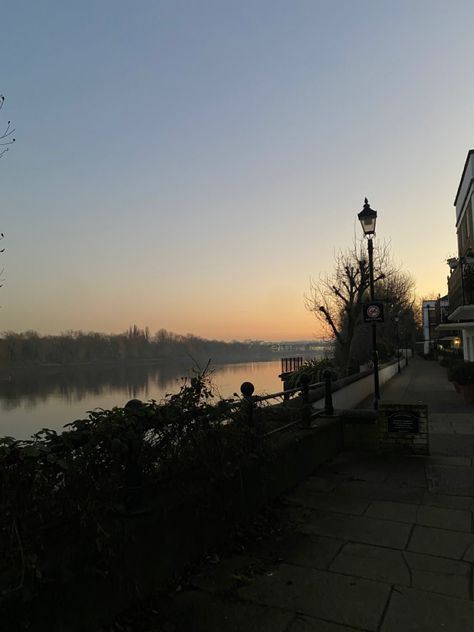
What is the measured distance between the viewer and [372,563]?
3.77 meters

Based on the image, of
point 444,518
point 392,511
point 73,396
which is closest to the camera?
point 444,518

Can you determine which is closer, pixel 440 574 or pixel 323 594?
pixel 323 594

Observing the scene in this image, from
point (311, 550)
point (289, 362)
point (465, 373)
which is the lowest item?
point (311, 550)

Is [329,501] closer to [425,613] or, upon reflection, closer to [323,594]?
[323,594]

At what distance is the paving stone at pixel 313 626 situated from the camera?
2.85m

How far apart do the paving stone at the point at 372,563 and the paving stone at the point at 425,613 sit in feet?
0.69

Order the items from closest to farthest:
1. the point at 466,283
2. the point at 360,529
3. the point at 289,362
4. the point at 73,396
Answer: the point at 360,529
the point at 466,283
the point at 73,396
the point at 289,362

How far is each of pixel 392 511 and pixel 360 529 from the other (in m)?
0.68

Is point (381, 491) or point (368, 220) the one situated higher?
point (368, 220)

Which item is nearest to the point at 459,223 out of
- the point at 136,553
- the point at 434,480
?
the point at 434,480

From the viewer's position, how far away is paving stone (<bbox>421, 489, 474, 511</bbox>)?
16.8 feet

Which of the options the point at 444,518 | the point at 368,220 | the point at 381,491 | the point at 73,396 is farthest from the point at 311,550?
the point at 73,396

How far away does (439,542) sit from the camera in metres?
4.18

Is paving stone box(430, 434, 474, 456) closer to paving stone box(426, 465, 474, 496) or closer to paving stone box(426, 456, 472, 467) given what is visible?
paving stone box(426, 456, 472, 467)
